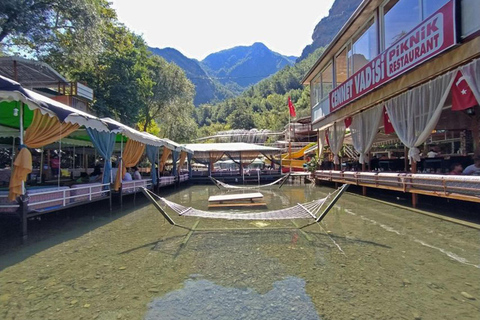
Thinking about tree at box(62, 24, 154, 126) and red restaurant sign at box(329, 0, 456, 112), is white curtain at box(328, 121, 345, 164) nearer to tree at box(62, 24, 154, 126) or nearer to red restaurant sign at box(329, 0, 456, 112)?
red restaurant sign at box(329, 0, 456, 112)

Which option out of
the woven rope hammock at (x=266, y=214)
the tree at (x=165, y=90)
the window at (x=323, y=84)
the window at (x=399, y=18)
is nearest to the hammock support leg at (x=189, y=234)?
the woven rope hammock at (x=266, y=214)

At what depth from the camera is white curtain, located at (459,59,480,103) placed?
5379mm

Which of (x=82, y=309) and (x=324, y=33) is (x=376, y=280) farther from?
(x=324, y=33)

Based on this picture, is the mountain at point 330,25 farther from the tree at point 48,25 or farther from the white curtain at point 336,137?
the tree at point 48,25

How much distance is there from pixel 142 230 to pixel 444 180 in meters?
7.02

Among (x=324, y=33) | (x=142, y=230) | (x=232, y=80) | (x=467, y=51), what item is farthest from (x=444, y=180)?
(x=232, y=80)

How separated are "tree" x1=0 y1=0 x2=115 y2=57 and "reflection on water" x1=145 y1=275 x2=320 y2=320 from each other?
15081 mm

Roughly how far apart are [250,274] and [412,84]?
22.7 feet

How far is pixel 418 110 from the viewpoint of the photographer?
7539 mm

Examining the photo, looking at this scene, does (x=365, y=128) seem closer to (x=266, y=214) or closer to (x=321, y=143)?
(x=321, y=143)

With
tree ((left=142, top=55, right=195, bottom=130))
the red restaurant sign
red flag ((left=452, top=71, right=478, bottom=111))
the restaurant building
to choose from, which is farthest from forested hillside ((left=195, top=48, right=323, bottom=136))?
red flag ((left=452, top=71, right=478, bottom=111))

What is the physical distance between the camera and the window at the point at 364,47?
9.56 metres

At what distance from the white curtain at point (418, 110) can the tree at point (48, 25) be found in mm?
15391

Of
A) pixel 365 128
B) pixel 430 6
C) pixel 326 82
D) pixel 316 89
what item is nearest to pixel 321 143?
pixel 316 89
